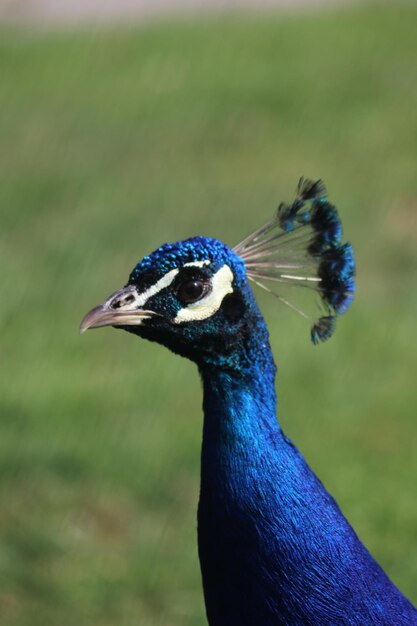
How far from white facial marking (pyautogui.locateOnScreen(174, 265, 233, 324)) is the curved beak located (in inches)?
1.8

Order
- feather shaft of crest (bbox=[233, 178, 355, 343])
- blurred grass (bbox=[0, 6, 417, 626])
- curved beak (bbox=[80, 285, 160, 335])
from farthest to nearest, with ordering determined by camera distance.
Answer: blurred grass (bbox=[0, 6, 417, 626]), feather shaft of crest (bbox=[233, 178, 355, 343]), curved beak (bbox=[80, 285, 160, 335])

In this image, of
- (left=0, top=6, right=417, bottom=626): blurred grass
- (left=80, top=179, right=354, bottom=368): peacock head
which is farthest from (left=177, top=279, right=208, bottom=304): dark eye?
(left=0, top=6, right=417, bottom=626): blurred grass

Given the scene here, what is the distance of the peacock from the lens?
80.3 inches

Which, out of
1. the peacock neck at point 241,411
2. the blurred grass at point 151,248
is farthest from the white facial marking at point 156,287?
the blurred grass at point 151,248

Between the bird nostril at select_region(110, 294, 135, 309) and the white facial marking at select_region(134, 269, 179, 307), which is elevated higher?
the white facial marking at select_region(134, 269, 179, 307)

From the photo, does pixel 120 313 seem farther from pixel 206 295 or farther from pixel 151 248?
pixel 151 248

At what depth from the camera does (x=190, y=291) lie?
6.68 ft

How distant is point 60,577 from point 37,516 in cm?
31

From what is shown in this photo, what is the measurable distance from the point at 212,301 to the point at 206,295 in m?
0.01

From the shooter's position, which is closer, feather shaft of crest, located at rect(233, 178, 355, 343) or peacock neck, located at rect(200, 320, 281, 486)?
peacock neck, located at rect(200, 320, 281, 486)

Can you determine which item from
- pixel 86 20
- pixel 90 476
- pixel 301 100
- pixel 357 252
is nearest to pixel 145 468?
pixel 90 476

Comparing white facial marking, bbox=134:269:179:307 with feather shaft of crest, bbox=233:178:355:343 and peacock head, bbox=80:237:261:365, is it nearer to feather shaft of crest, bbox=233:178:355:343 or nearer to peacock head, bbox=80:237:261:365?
peacock head, bbox=80:237:261:365

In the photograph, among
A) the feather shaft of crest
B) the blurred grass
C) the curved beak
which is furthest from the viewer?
the blurred grass

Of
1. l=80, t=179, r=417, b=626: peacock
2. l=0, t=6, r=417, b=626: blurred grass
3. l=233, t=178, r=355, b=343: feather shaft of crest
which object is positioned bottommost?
l=80, t=179, r=417, b=626: peacock
